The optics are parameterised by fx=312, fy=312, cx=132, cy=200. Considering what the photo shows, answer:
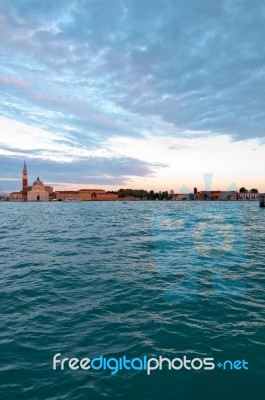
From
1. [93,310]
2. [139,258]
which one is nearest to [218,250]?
[139,258]

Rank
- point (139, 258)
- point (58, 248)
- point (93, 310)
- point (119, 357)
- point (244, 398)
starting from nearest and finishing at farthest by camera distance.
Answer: point (244, 398) → point (119, 357) → point (93, 310) → point (139, 258) → point (58, 248)

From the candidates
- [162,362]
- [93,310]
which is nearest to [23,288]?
[93,310]

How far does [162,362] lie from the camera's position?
6.45 meters

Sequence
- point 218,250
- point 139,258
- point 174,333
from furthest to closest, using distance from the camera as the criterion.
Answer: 1. point 218,250
2. point 139,258
3. point 174,333

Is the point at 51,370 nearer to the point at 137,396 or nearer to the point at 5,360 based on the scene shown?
the point at 5,360

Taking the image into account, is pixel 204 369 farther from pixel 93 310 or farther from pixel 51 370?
pixel 93 310

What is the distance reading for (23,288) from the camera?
1148 cm

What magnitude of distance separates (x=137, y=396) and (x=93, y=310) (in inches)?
152

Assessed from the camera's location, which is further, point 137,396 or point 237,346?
point 237,346

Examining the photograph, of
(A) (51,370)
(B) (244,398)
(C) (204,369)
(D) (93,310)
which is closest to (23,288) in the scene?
(D) (93,310)

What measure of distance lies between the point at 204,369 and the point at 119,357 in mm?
1757

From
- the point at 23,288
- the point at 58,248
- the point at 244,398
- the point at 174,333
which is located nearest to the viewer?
the point at 244,398

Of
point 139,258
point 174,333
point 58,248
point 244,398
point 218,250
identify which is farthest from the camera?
point 58,248

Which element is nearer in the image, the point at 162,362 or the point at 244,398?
the point at 244,398
